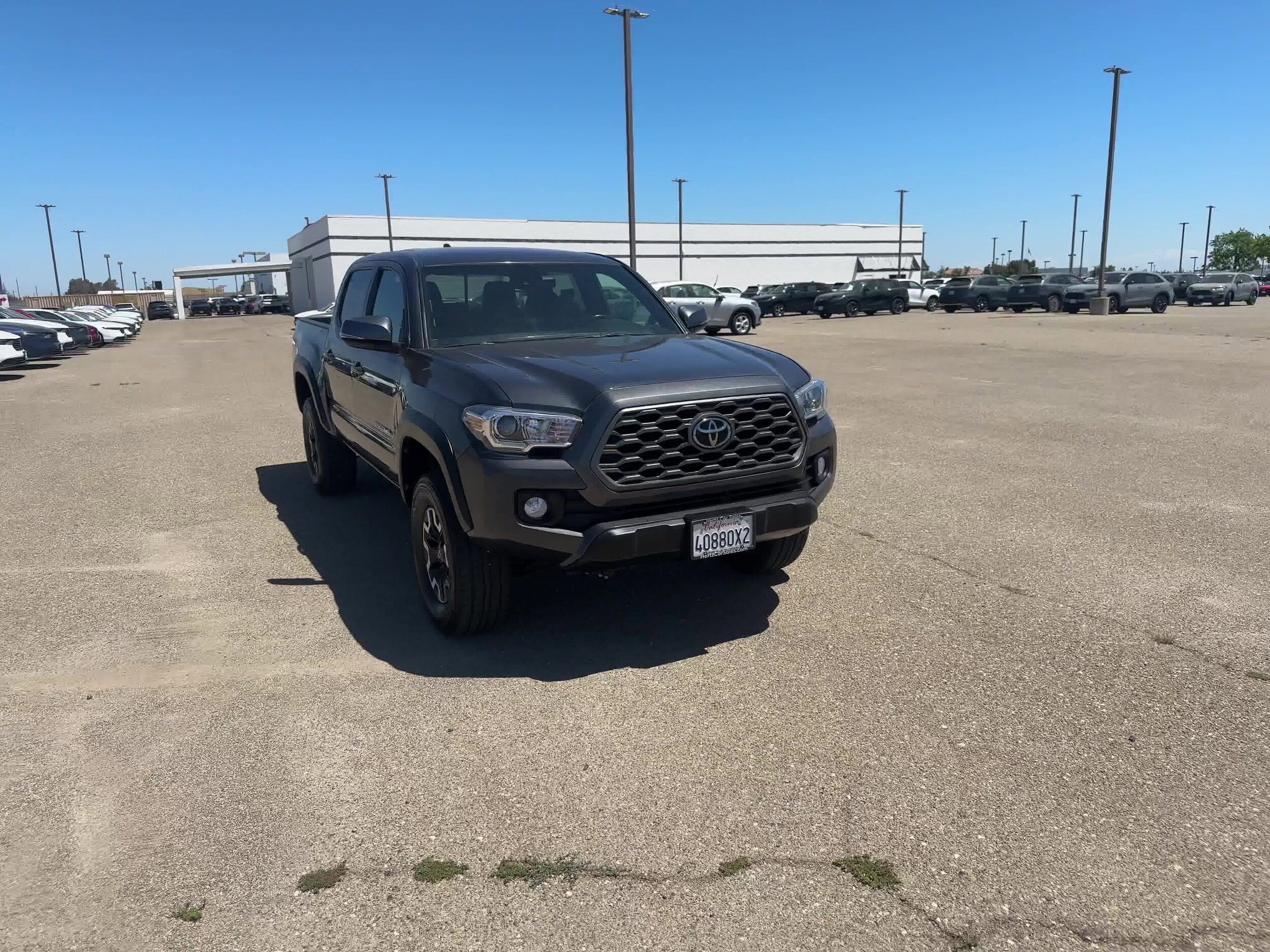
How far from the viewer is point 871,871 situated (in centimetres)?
281

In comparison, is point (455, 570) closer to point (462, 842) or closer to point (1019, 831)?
point (462, 842)

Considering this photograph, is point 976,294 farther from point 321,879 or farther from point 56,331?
point 321,879

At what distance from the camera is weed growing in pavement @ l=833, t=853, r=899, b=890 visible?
2.75 m

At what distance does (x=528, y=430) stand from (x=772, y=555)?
1.74 metres

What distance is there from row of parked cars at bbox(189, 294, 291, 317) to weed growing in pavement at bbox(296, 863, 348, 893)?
84.0 m

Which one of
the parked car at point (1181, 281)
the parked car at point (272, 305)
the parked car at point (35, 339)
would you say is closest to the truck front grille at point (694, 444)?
the parked car at point (35, 339)

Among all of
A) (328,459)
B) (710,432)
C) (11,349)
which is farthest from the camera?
(11,349)

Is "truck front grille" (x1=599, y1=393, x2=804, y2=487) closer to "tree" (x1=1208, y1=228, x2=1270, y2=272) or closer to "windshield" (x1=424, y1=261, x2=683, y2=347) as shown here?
"windshield" (x1=424, y1=261, x2=683, y2=347)

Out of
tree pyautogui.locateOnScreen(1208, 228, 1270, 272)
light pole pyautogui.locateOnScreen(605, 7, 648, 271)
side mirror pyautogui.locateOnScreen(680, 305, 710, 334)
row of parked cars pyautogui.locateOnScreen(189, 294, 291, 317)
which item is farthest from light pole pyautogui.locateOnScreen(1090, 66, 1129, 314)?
tree pyautogui.locateOnScreen(1208, 228, 1270, 272)

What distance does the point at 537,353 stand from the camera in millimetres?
4695

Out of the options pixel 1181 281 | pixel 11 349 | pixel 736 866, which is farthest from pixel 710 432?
pixel 1181 281

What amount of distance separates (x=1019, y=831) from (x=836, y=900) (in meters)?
0.69

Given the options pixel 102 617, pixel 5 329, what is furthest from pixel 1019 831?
pixel 5 329

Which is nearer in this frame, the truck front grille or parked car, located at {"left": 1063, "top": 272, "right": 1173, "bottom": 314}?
the truck front grille
